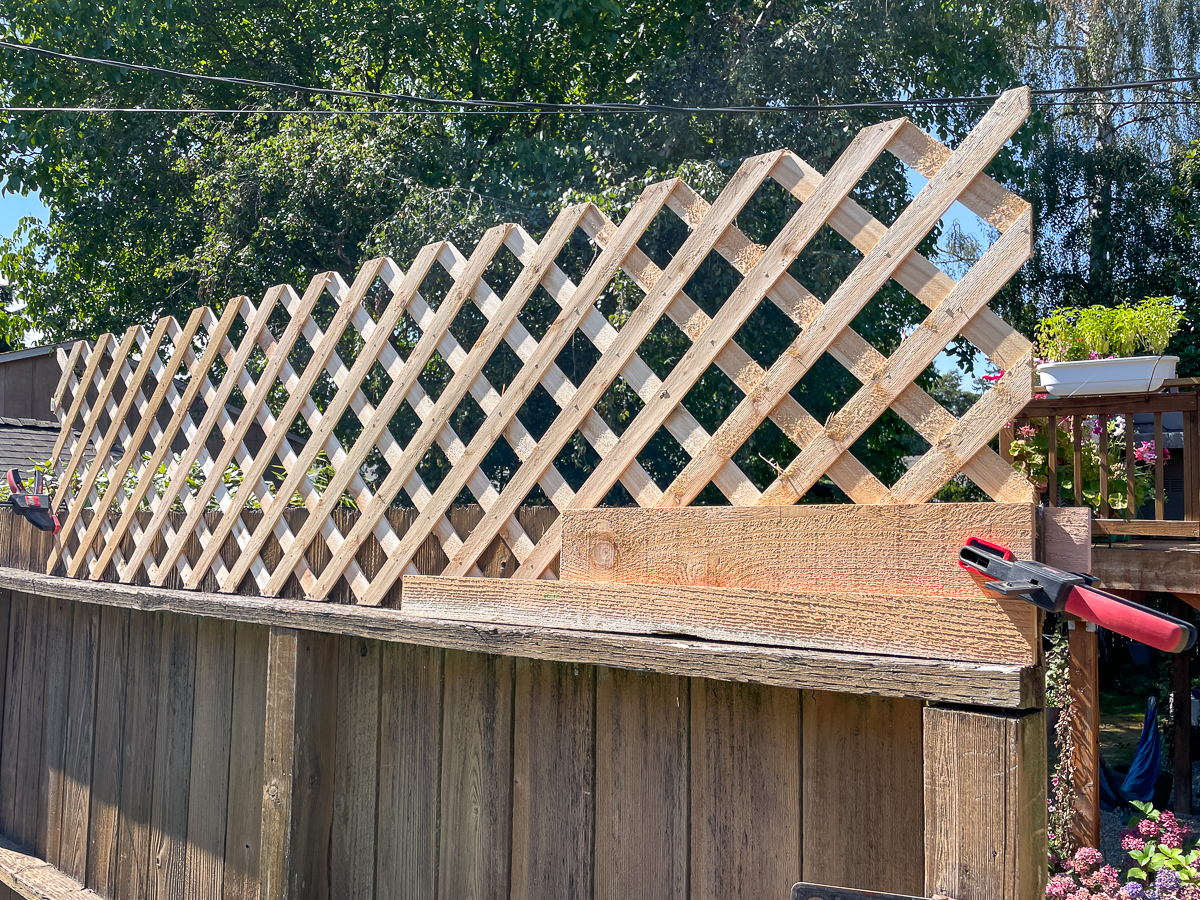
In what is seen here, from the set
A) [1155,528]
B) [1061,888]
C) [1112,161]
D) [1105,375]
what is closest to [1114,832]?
[1155,528]

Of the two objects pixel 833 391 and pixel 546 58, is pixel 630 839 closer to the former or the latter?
pixel 833 391

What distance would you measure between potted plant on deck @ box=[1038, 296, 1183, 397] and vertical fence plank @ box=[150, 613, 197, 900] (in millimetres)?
3433

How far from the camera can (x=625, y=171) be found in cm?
913

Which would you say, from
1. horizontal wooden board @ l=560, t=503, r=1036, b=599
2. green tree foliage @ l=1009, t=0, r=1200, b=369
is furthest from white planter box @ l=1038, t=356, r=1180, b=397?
green tree foliage @ l=1009, t=0, r=1200, b=369

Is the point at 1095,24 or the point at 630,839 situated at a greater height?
the point at 1095,24

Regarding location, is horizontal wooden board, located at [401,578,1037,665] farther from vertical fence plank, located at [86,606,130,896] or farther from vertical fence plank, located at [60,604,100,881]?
vertical fence plank, located at [60,604,100,881]

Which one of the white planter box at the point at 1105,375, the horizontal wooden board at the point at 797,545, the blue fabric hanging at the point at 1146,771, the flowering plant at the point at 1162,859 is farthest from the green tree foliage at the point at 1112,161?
the horizontal wooden board at the point at 797,545

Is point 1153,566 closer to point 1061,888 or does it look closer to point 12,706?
point 1061,888

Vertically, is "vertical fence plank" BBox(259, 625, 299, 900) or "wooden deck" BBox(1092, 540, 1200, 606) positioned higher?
"wooden deck" BBox(1092, 540, 1200, 606)

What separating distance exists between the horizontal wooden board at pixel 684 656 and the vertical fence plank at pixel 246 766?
141 mm

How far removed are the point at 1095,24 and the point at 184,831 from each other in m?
15.4

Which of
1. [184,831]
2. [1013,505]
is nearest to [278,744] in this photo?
[184,831]

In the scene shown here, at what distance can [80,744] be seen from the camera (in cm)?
290

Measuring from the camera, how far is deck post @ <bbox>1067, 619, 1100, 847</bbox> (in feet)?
15.8
